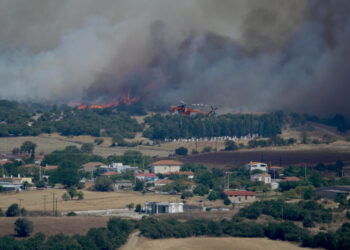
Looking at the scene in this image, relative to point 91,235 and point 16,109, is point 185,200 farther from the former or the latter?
point 16,109

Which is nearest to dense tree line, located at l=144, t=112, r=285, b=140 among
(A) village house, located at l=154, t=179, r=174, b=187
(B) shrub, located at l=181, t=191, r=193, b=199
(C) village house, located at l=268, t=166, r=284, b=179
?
(C) village house, located at l=268, t=166, r=284, b=179

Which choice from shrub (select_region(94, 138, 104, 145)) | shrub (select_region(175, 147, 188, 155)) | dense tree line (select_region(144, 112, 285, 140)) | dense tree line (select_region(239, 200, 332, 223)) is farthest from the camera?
shrub (select_region(94, 138, 104, 145))

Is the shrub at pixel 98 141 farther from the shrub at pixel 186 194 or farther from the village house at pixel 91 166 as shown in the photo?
the shrub at pixel 186 194

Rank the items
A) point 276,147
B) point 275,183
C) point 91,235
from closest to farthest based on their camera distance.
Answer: point 91,235 → point 275,183 → point 276,147

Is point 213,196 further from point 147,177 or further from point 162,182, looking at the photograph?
point 147,177

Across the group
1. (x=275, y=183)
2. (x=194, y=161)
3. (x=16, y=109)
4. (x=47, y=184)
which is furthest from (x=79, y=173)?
(x=16, y=109)

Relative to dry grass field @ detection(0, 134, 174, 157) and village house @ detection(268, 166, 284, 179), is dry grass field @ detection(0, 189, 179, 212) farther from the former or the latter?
dry grass field @ detection(0, 134, 174, 157)

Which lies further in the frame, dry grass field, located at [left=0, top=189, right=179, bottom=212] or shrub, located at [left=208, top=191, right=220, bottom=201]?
shrub, located at [left=208, top=191, right=220, bottom=201]
